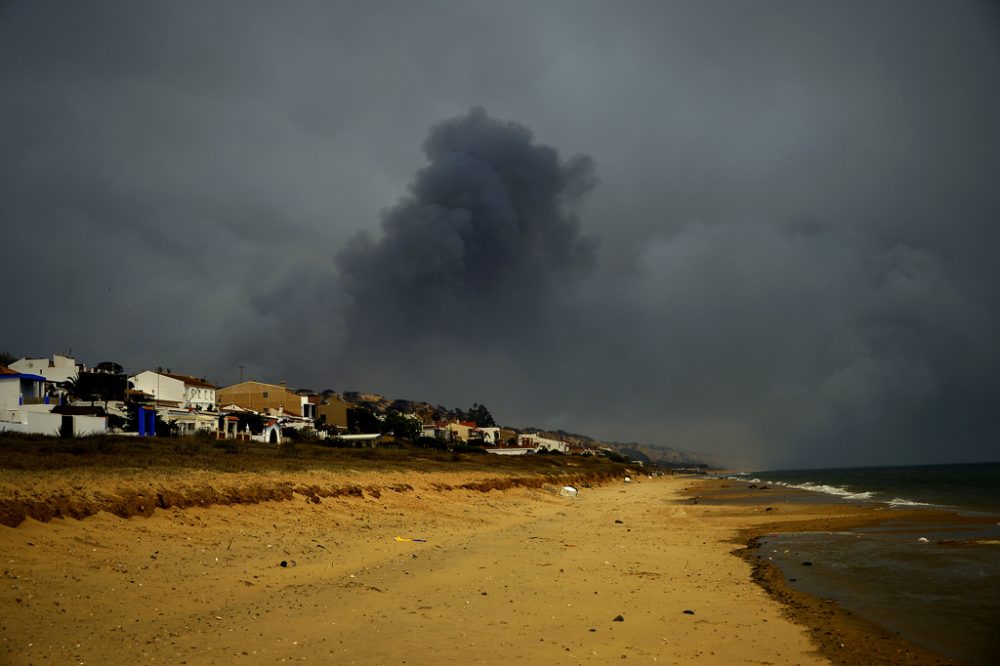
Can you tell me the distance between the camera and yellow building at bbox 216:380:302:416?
320ft

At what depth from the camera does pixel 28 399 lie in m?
53.6

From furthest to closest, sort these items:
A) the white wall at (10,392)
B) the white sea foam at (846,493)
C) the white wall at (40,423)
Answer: the white wall at (10,392)
the white sea foam at (846,493)
the white wall at (40,423)

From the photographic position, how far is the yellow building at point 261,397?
97.6 m

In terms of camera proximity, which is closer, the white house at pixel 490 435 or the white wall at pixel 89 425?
the white wall at pixel 89 425

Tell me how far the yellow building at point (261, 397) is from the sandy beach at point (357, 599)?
8390cm

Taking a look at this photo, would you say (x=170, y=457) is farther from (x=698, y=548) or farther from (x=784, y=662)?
(x=784, y=662)

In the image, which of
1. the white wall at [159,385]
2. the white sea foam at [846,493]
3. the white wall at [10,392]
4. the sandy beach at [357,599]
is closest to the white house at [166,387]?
the white wall at [159,385]

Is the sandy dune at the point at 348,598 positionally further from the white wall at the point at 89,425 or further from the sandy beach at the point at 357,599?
the white wall at the point at 89,425

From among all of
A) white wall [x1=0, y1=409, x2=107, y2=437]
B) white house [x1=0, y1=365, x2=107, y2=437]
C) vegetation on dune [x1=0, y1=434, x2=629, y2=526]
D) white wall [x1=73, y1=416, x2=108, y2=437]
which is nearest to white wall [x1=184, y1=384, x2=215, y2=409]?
white house [x1=0, y1=365, x2=107, y2=437]

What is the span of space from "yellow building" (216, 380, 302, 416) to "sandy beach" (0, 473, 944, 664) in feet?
275

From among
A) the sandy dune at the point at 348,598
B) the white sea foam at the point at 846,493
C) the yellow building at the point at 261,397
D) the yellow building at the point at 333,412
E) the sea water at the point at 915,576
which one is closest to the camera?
the sandy dune at the point at 348,598

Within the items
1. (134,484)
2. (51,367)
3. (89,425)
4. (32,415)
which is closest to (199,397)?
(51,367)

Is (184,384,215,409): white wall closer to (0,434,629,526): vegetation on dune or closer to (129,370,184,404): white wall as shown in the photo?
(129,370,184,404): white wall

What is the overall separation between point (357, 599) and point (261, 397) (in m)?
96.6
